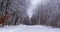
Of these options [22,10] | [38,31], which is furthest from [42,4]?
[38,31]

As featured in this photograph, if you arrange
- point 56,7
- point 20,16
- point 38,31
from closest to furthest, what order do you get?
1. point 38,31
2. point 56,7
3. point 20,16

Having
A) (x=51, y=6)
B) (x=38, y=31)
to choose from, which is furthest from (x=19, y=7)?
(x=38, y=31)

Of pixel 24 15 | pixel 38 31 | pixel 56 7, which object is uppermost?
pixel 56 7

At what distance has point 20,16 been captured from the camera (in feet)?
11.9

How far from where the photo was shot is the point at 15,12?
3520mm

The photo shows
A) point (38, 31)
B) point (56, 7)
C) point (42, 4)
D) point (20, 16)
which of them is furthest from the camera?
point (20, 16)

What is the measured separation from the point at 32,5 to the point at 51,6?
1.88 feet

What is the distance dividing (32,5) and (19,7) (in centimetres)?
37

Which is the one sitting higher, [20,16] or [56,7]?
[56,7]

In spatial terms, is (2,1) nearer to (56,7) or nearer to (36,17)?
(36,17)

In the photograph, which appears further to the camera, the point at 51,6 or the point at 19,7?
the point at 19,7

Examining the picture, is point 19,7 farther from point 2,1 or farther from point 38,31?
point 38,31

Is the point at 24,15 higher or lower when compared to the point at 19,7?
lower

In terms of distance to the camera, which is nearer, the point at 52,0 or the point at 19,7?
the point at 52,0
